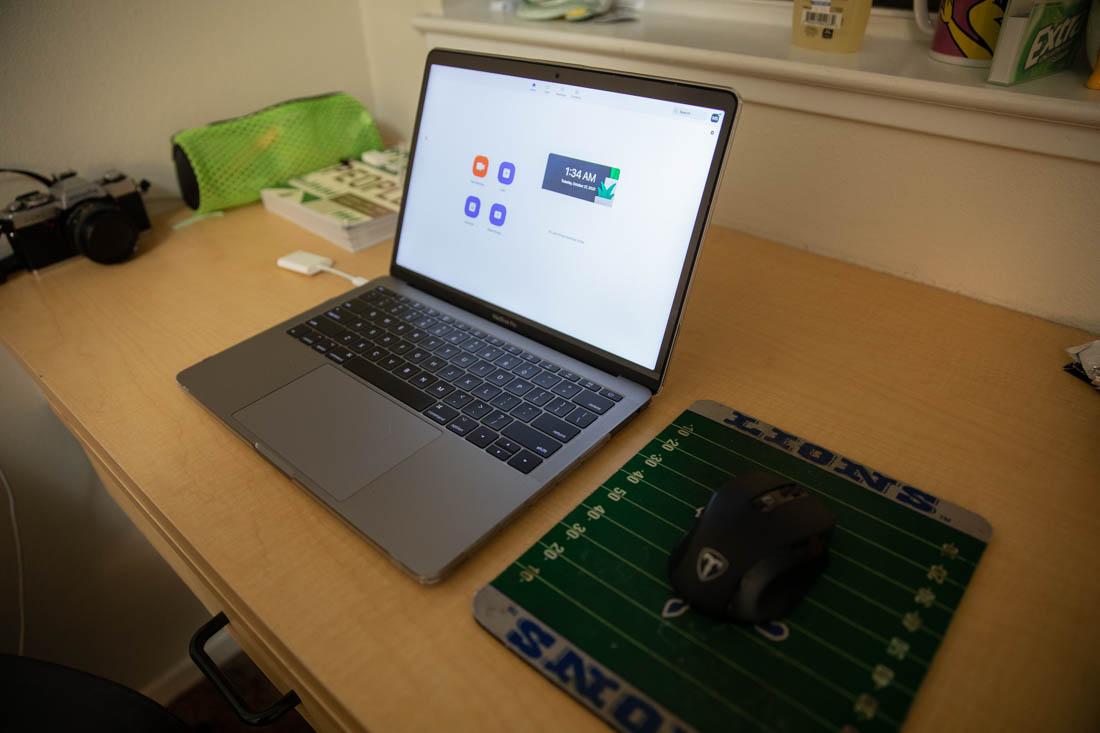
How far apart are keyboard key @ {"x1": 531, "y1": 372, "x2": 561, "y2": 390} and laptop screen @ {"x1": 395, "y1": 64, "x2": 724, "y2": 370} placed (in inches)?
1.8

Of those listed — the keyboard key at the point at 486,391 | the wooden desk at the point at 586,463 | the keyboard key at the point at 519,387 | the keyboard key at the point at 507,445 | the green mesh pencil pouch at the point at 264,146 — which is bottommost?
the wooden desk at the point at 586,463

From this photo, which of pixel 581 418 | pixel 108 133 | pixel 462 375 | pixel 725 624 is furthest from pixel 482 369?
pixel 108 133

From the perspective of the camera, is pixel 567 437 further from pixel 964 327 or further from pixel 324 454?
pixel 964 327

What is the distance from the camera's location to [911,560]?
455 mm

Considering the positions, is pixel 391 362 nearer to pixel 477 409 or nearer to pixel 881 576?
pixel 477 409

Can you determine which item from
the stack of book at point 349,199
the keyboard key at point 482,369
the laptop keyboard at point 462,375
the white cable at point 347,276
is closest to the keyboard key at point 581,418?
the laptop keyboard at point 462,375

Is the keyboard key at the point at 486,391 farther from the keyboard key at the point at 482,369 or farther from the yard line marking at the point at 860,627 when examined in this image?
the yard line marking at the point at 860,627

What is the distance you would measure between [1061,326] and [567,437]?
0.56 m

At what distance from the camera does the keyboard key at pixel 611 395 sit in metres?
0.59

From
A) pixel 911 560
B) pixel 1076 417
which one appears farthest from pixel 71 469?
pixel 1076 417

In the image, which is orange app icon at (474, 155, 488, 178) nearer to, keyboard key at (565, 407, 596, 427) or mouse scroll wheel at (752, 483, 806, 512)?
keyboard key at (565, 407, 596, 427)

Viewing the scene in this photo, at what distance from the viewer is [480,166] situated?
70 centimetres

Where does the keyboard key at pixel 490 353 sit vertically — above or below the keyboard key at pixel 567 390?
above

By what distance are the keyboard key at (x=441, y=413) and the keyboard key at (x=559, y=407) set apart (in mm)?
81
